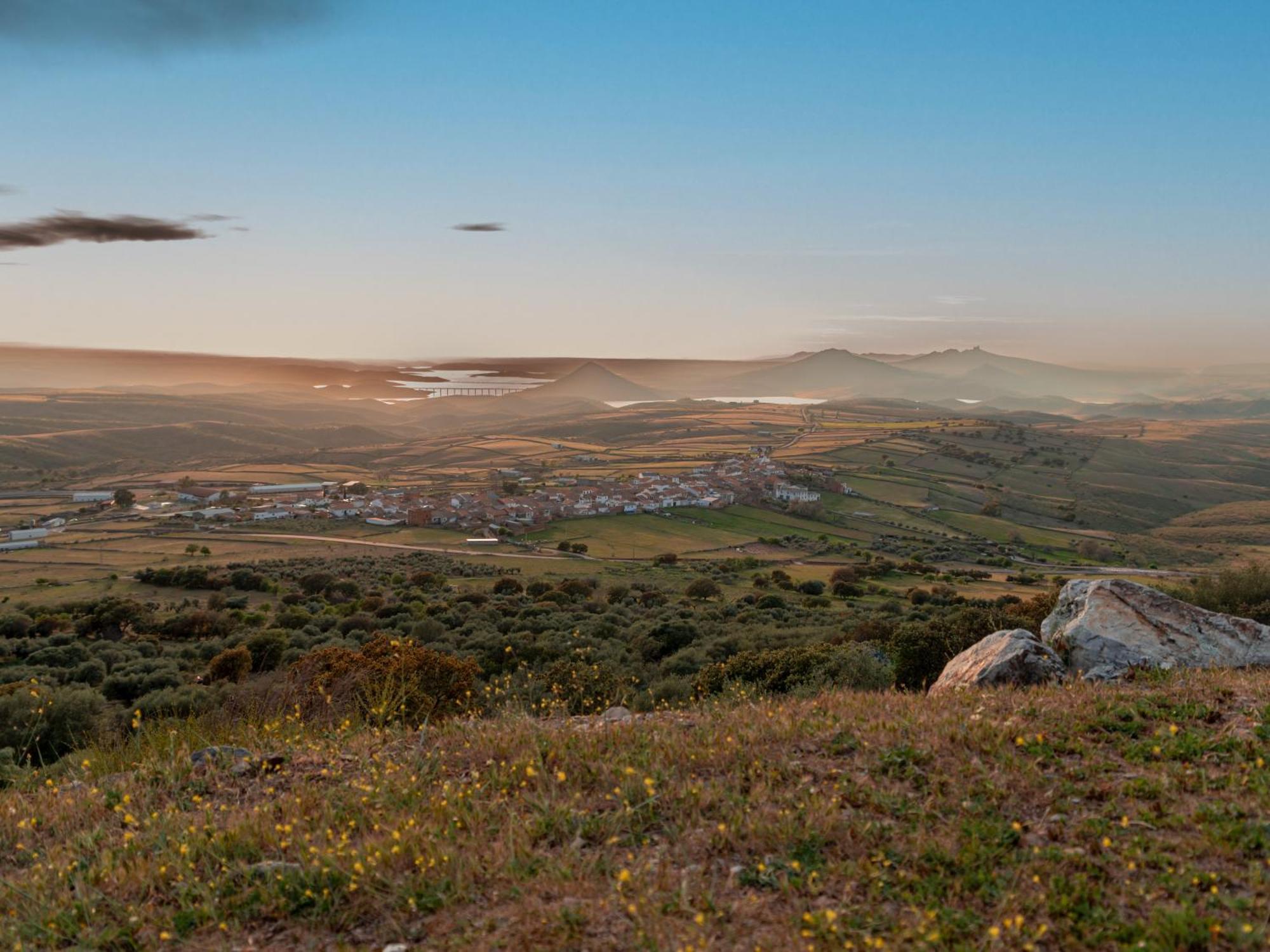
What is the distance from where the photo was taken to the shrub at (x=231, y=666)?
79.8 ft

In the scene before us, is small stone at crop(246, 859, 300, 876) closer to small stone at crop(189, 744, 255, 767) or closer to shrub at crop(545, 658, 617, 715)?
small stone at crop(189, 744, 255, 767)

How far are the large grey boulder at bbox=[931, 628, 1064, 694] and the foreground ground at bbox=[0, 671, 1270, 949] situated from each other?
6.71ft

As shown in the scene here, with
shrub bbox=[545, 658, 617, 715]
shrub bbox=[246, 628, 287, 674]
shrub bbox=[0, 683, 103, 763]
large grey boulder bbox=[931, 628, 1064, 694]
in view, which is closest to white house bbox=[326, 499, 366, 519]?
shrub bbox=[246, 628, 287, 674]

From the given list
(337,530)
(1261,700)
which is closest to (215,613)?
(1261,700)

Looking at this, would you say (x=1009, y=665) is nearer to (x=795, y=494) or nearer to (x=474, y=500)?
(x=474, y=500)

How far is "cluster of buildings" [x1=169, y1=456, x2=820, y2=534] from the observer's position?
305 feet

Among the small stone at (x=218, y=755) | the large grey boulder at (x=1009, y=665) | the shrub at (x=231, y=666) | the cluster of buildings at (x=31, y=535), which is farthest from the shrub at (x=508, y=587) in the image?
the cluster of buildings at (x=31, y=535)

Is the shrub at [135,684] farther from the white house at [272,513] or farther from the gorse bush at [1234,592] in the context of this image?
the white house at [272,513]

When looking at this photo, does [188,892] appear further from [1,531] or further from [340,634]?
[1,531]

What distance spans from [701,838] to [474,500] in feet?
329

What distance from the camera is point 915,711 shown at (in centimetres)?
797

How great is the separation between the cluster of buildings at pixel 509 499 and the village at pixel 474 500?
18 centimetres

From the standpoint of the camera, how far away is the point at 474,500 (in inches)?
4058

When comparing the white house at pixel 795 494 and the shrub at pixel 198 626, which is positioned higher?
the shrub at pixel 198 626
